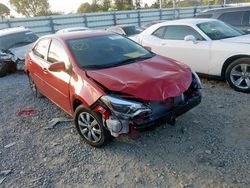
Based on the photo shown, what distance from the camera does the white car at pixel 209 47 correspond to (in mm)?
5371

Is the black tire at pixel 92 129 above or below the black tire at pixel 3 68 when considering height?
above

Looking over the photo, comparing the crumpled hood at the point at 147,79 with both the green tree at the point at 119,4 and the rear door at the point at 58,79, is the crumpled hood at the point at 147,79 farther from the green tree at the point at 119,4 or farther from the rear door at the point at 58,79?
the green tree at the point at 119,4

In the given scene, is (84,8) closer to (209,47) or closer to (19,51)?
(19,51)

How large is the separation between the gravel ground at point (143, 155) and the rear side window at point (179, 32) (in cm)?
186

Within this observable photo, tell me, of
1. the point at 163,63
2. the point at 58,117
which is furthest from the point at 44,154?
the point at 163,63

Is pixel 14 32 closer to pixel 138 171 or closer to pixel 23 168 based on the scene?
Result: pixel 23 168

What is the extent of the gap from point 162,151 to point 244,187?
3.68 feet

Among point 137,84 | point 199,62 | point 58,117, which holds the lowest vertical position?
point 58,117

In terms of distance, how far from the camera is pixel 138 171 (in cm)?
325

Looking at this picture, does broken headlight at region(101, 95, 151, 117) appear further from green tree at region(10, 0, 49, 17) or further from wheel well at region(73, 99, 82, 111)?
green tree at region(10, 0, 49, 17)

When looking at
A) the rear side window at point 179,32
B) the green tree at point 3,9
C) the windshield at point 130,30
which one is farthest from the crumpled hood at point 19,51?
the green tree at point 3,9

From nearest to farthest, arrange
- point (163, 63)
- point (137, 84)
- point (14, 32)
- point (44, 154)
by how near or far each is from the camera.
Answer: point (137, 84), point (44, 154), point (163, 63), point (14, 32)

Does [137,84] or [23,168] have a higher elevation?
[137,84]

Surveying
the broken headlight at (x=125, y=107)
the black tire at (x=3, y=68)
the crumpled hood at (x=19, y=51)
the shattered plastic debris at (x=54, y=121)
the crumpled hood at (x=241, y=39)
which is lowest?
the black tire at (x=3, y=68)
